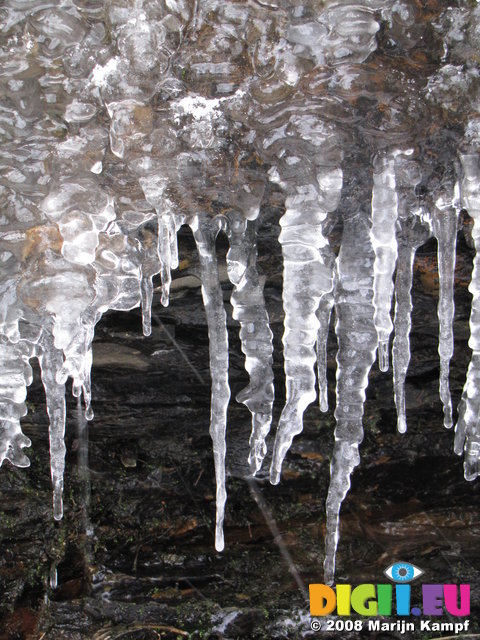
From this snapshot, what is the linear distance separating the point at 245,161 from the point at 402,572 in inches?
135

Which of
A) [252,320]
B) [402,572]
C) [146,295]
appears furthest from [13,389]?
[402,572]

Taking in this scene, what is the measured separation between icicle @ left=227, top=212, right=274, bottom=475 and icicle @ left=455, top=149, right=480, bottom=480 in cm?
66

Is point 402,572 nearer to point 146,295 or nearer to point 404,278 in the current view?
point 404,278

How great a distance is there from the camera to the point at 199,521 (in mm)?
4406

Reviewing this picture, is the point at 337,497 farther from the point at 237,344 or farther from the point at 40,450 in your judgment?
the point at 40,450

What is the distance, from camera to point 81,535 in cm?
436

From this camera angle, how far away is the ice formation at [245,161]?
147cm

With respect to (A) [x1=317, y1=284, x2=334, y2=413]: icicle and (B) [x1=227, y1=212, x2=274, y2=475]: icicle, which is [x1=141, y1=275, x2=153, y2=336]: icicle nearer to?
(B) [x1=227, y1=212, x2=274, y2=475]: icicle

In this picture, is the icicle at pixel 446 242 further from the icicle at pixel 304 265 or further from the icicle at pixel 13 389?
the icicle at pixel 13 389

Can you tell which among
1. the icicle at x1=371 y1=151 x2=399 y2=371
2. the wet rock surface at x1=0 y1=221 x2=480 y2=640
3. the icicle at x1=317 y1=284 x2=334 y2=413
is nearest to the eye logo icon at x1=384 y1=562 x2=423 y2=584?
the wet rock surface at x1=0 y1=221 x2=480 y2=640

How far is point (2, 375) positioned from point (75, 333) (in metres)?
0.49

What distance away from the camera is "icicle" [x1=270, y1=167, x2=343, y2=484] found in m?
1.72

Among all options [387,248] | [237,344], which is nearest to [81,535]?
[237,344]

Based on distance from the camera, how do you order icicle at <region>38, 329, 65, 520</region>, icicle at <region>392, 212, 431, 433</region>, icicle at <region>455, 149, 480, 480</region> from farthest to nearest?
1. icicle at <region>38, 329, 65, 520</region>
2. icicle at <region>392, 212, 431, 433</region>
3. icicle at <region>455, 149, 480, 480</region>
